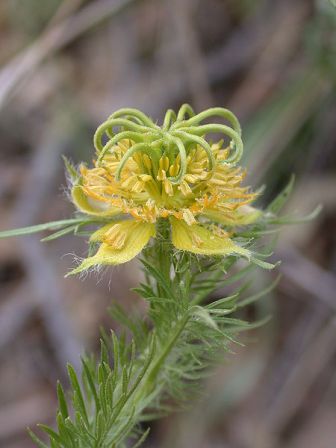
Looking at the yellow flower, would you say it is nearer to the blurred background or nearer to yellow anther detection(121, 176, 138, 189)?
yellow anther detection(121, 176, 138, 189)

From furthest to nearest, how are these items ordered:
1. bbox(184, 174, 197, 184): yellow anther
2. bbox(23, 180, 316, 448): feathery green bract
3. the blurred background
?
the blurred background
bbox(184, 174, 197, 184): yellow anther
bbox(23, 180, 316, 448): feathery green bract

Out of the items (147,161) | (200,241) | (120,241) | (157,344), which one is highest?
(147,161)

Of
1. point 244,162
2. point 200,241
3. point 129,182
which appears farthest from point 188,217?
point 244,162

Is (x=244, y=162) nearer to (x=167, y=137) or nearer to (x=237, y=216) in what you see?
(x=237, y=216)

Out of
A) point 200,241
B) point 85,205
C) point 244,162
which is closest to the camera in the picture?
point 200,241

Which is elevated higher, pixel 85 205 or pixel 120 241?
pixel 85 205

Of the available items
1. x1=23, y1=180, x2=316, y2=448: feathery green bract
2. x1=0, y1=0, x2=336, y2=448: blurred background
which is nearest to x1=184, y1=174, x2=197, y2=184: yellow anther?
x1=23, y1=180, x2=316, y2=448: feathery green bract

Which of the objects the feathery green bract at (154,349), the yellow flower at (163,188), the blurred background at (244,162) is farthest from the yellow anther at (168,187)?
the blurred background at (244,162)

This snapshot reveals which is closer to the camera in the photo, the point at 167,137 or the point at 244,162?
the point at 167,137

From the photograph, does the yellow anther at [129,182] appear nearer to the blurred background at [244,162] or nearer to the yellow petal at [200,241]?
the yellow petal at [200,241]
